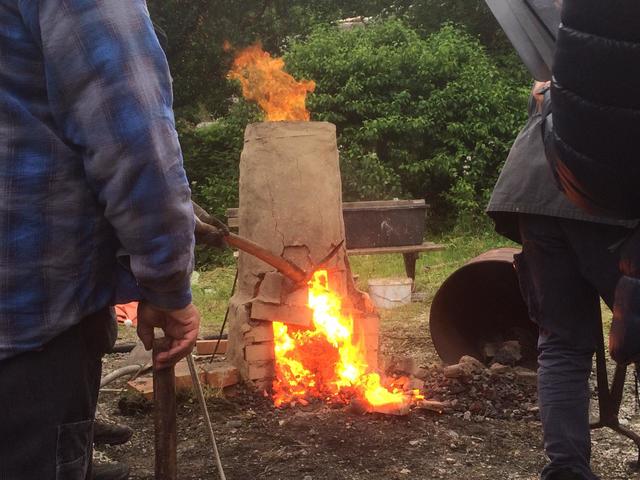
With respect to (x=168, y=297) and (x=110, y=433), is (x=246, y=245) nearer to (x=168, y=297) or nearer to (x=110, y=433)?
(x=110, y=433)

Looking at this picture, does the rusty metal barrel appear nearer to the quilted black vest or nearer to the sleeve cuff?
the quilted black vest

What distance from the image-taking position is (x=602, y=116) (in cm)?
162

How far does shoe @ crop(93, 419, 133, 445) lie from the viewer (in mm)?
3457

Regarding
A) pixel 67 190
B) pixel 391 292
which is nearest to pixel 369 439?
pixel 67 190

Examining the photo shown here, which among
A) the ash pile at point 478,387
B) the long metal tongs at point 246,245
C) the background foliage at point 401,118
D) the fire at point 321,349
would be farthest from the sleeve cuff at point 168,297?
the background foliage at point 401,118

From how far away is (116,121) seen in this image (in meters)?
1.47

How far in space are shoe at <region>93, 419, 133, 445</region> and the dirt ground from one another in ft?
0.20

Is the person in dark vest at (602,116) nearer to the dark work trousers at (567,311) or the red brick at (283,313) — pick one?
the dark work trousers at (567,311)

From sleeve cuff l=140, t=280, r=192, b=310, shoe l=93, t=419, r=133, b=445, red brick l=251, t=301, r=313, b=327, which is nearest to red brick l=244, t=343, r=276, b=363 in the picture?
red brick l=251, t=301, r=313, b=327

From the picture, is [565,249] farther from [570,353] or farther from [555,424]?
[555,424]

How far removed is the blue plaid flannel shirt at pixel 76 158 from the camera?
1457mm

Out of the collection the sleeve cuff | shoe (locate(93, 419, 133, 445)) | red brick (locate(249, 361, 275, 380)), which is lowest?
red brick (locate(249, 361, 275, 380))

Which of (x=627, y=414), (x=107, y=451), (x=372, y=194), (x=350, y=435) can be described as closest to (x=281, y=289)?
(x=350, y=435)

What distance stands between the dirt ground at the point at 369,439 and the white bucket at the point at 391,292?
2.89 meters
